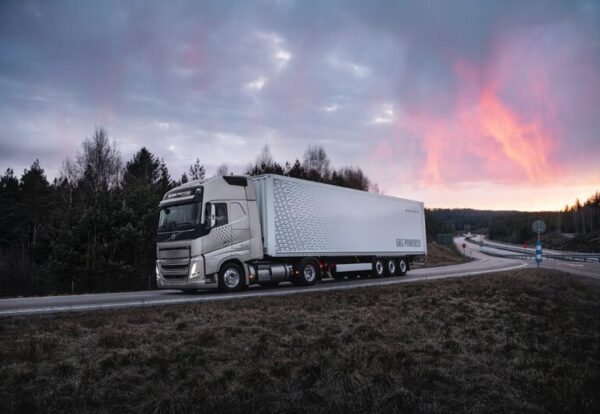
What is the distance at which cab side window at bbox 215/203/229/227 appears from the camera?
626 inches

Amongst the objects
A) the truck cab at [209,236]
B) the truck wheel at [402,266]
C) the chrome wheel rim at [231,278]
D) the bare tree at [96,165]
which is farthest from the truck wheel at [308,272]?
the bare tree at [96,165]

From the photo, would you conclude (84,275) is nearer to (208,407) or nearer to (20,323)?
(20,323)

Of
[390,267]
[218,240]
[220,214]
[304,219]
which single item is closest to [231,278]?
[218,240]

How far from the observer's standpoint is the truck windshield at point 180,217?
15577 millimetres

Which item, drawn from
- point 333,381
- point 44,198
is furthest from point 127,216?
point 44,198

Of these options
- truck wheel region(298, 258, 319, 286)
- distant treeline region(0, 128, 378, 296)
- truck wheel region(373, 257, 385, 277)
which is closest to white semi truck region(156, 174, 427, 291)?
truck wheel region(298, 258, 319, 286)

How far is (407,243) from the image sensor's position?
2656 cm

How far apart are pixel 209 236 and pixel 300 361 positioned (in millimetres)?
9437

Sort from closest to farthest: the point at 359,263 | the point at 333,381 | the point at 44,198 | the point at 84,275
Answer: the point at 333,381 < the point at 359,263 < the point at 84,275 < the point at 44,198

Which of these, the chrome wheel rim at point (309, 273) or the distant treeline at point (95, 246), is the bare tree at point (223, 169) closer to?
the distant treeline at point (95, 246)

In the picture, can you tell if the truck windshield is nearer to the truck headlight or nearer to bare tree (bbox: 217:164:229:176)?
the truck headlight

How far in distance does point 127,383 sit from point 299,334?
10.7 ft

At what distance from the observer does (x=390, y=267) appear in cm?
2508

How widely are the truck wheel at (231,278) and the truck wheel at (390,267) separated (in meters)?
10.5
